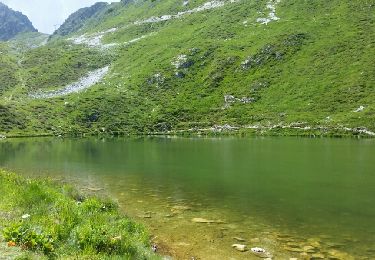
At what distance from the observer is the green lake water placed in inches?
893

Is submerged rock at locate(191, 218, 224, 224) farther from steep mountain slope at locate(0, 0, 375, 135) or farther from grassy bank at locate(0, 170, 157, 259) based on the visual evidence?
steep mountain slope at locate(0, 0, 375, 135)

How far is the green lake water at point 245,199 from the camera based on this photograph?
893 inches

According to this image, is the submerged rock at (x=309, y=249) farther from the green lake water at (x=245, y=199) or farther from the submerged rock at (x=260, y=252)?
the submerged rock at (x=260, y=252)

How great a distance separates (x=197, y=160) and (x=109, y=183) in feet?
72.0

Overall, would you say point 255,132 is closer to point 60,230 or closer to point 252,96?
point 252,96

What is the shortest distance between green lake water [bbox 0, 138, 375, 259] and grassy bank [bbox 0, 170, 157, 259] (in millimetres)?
3596

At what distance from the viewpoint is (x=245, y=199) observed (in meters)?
33.9

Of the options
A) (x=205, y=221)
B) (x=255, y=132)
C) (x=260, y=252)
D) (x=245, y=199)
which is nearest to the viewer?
(x=260, y=252)

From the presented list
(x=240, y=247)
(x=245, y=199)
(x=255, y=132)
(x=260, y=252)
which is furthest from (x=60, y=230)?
(x=255, y=132)

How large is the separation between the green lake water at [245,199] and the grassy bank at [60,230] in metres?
3.60

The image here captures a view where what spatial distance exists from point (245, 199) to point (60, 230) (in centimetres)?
1909

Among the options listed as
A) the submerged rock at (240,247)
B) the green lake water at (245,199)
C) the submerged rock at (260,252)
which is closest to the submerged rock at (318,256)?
the green lake water at (245,199)

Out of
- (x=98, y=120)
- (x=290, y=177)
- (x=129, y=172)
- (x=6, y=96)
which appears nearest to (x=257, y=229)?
(x=290, y=177)

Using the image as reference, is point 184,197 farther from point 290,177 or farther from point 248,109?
point 248,109
